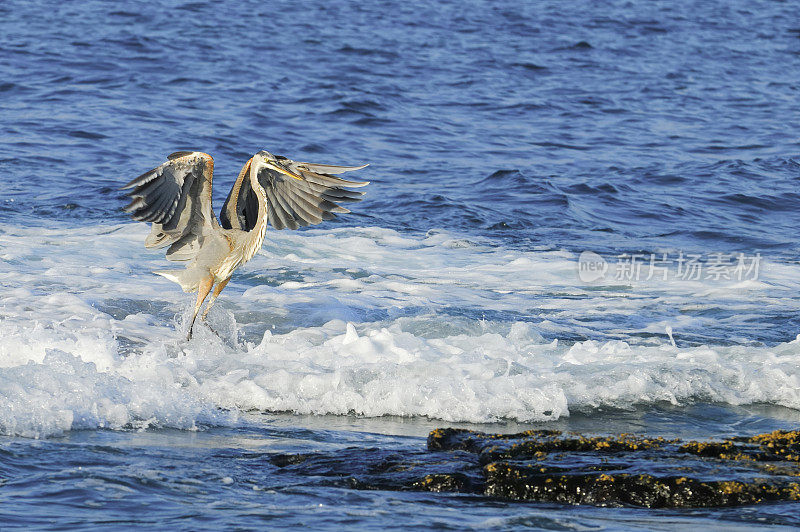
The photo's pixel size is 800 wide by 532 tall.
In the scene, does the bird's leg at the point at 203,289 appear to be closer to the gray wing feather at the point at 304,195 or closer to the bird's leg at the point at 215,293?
the bird's leg at the point at 215,293

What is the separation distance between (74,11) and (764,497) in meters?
24.0

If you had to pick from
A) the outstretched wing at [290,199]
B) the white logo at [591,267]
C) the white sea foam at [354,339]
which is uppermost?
the outstretched wing at [290,199]

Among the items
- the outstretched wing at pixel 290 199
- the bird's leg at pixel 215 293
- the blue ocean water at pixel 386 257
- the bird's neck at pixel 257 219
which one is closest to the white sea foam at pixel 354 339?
the blue ocean water at pixel 386 257

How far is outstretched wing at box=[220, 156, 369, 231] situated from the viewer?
862cm

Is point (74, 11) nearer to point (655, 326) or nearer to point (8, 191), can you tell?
point (8, 191)

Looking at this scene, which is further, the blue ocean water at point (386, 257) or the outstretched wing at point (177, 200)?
the outstretched wing at point (177, 200)

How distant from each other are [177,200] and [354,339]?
68.4 inches

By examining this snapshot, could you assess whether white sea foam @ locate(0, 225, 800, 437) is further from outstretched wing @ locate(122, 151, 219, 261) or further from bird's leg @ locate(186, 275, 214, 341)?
outstretched wing @ locate(122, 151, 219, 261)

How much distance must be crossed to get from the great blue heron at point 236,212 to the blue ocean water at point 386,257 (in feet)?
1.95

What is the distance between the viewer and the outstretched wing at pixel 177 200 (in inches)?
312

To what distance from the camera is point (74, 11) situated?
2584cm

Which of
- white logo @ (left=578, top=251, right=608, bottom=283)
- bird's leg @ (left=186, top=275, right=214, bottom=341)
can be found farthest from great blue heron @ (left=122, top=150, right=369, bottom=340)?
white logo @ (left=578, top=251, right=608, bottom=283)

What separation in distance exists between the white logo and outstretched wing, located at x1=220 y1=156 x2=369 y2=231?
357 cm

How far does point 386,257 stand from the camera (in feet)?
39.4
